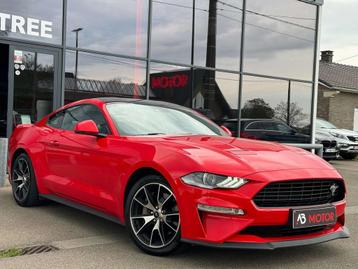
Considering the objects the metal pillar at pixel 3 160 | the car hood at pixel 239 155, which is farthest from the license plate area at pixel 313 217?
the metal pillar at pixel 3 160

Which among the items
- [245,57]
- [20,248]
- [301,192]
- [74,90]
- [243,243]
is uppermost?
[245,57]

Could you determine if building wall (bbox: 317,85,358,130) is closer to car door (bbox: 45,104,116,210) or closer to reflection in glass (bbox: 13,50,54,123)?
reflection in glass (bbox: 13,50,54,123)

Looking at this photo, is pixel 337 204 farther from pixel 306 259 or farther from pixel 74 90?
pixel 74 90

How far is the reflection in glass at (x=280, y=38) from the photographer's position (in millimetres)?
14242

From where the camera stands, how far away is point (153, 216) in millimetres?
4324

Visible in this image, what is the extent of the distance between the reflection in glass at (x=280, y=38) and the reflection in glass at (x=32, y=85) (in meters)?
5.96

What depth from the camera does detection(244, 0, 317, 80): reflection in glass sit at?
14242 millimetres

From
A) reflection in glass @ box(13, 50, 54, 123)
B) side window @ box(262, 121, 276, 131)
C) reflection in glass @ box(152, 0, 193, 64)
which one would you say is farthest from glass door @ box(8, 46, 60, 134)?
side window @ box(262, 121, 276, 131)

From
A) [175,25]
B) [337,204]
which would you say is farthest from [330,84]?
[337,204]

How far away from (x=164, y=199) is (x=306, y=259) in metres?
1.37

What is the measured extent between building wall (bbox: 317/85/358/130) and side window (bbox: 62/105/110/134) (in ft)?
77.9

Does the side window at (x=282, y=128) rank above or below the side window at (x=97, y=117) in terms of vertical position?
below

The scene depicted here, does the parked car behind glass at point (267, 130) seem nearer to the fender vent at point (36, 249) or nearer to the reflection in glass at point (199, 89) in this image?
the reflection in glass at point (199, 89)

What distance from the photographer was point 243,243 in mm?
3836
